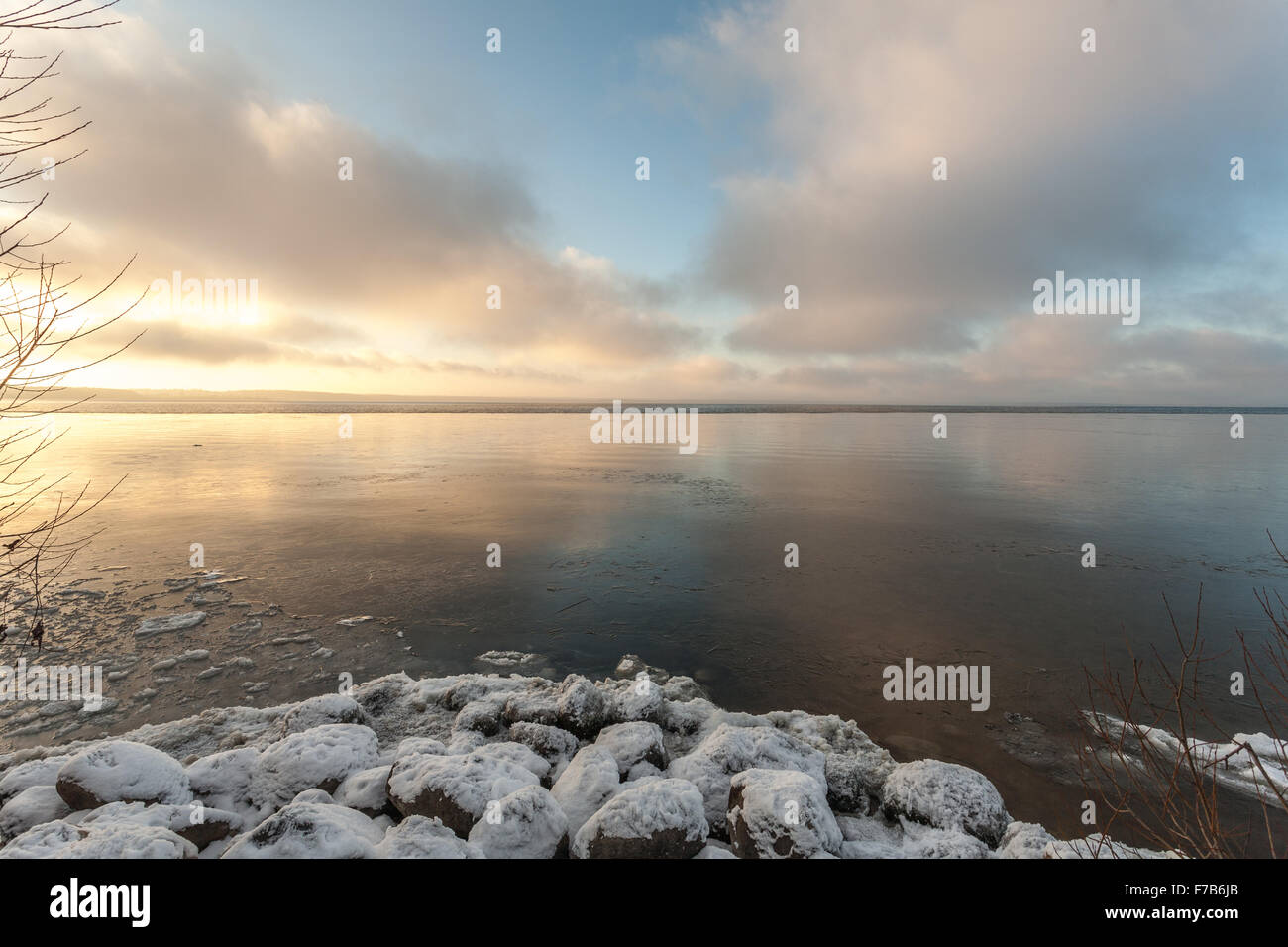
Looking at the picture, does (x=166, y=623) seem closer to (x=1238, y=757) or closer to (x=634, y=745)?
(x=634, y=745)

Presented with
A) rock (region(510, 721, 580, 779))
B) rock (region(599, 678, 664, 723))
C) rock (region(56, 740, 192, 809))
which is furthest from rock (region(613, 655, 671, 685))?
rock (region(56, 740, 192, 809))

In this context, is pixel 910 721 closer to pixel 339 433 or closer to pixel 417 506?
pixel 417 506

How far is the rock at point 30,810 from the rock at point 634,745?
14.9 ft

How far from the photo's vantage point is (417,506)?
16.7 meters

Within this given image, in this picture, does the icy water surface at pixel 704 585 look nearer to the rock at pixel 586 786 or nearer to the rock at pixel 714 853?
the rock at pixel 586 786

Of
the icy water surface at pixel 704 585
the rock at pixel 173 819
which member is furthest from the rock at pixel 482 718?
the rock at pixel 173 819

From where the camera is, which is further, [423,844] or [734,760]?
[734,760]

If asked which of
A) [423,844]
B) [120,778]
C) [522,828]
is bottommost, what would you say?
[522,828]

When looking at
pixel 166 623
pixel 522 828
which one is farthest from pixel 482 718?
pixel 166 623

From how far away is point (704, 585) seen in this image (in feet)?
34.0

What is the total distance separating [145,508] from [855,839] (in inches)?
825

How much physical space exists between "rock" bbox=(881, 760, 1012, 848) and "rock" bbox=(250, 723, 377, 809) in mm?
5209

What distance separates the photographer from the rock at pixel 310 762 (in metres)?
4.74

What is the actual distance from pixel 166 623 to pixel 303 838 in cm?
704
